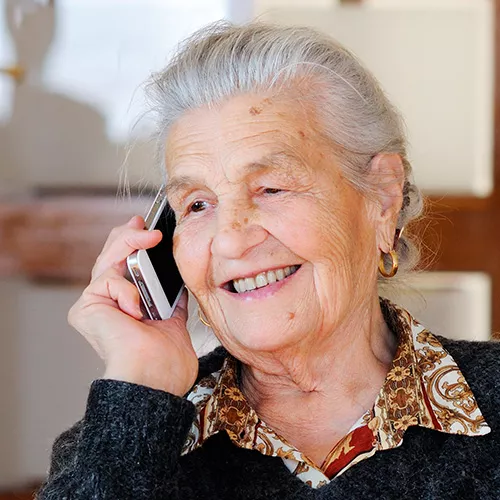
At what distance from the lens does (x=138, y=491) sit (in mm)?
1453

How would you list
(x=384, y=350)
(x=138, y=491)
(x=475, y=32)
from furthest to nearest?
(x=475, y=32) < (x=384, y=350) < (x=138, y=491)

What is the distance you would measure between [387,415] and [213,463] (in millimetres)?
305

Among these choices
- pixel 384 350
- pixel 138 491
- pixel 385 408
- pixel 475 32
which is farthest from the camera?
pixel 475 32

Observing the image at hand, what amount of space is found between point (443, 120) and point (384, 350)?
5.07 feet

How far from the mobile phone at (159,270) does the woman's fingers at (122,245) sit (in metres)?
0.02

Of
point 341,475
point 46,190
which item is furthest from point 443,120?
point 341,475

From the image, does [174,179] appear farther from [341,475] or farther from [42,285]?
[42,285]

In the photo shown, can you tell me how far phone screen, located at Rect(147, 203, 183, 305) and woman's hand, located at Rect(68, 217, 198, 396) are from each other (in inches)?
1.3

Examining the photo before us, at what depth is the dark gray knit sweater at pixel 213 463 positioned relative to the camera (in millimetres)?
1465

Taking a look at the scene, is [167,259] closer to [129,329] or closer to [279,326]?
[129,329]

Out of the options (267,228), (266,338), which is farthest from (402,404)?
(267,228)

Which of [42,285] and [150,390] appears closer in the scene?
[150,390]

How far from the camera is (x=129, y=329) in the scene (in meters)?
1.65

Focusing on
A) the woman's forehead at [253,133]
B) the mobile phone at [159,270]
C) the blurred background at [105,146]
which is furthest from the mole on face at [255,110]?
the blurred background at [105,146]
